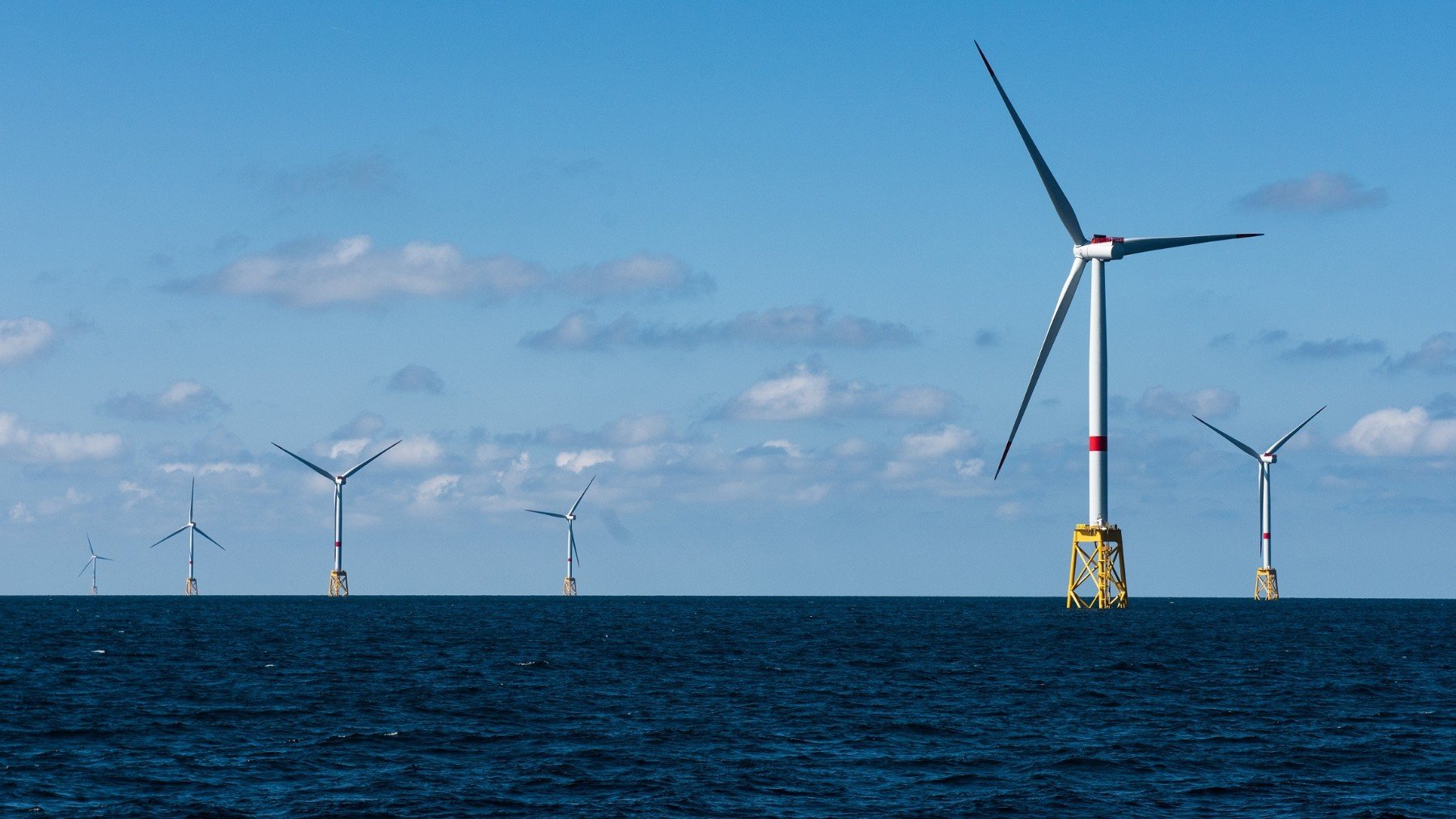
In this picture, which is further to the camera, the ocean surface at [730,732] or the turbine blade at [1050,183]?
the turbine blade at [1050,183]

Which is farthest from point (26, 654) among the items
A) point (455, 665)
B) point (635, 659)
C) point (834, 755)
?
point (834, 755)

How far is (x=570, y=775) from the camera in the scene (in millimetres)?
45062

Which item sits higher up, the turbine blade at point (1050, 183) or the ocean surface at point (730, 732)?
the turbine blade at point (1050, 183)

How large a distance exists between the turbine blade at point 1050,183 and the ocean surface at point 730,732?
144ft

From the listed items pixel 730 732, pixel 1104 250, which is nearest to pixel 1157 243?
pixel 1104 250

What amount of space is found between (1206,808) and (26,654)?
295 feet

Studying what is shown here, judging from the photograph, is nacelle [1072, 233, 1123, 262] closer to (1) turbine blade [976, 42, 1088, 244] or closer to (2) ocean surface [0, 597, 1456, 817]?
(1) turbine blade [976, 42, 1088, 244]

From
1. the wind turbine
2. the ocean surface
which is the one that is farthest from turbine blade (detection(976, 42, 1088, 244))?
the ocean surface

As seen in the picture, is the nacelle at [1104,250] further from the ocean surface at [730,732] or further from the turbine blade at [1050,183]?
the ocean surface at [730,732]

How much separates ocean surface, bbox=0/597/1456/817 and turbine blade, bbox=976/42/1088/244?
44.0 meters

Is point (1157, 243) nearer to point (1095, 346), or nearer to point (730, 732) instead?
point (1095, 346)

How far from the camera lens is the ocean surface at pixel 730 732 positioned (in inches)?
1626

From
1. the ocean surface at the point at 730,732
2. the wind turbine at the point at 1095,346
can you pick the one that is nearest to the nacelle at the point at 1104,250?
the wind turbine at the point at 1095,346

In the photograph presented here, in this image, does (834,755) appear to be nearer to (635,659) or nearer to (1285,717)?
(1285,717)
